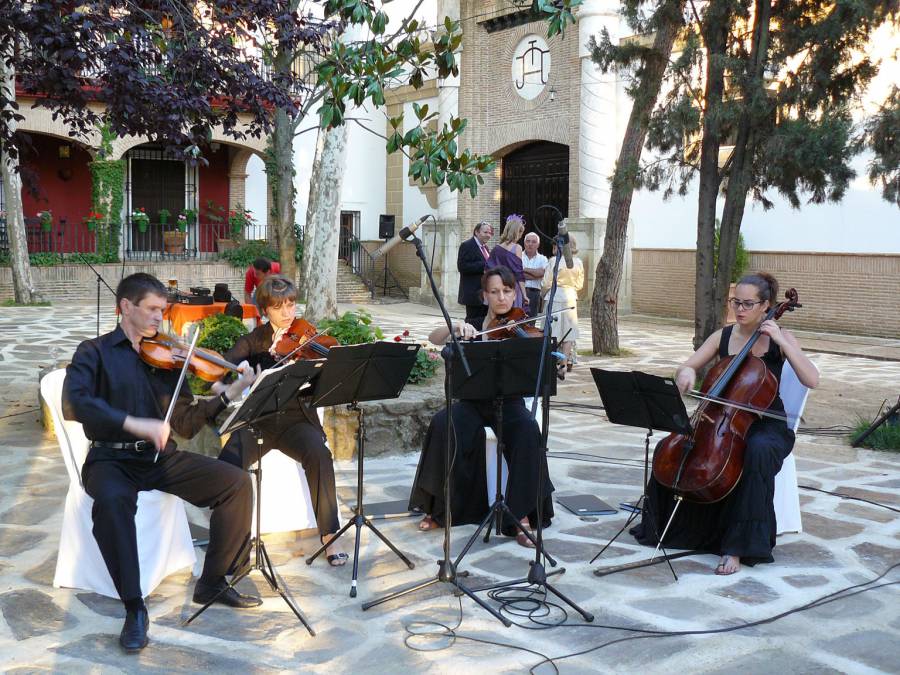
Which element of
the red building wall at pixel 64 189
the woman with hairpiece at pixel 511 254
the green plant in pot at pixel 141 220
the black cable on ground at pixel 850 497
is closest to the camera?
the black cable on ground at pixel 850 497

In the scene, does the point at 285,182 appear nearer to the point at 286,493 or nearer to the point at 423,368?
the point at 423,368

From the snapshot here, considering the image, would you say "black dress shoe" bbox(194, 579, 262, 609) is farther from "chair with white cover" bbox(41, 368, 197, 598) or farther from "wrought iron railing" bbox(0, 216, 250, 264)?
"wrought iron railing" bbox(0, 216, 250, 264)

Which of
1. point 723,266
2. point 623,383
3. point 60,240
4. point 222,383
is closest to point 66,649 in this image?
point 222,383

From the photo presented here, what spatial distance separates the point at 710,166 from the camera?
10469 millimetres

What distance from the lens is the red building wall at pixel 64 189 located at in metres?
23.7

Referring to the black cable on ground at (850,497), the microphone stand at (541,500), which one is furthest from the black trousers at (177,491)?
the black cable on ground at (850,497)

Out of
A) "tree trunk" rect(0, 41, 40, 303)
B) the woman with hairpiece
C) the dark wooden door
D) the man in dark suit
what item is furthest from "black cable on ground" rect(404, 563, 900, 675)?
the dark wooden door

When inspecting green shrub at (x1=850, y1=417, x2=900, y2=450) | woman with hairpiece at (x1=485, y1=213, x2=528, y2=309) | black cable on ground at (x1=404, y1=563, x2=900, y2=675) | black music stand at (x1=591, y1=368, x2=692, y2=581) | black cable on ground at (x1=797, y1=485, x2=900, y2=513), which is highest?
woman with hairpiece at (x1=485, y1=213, x2=528, y2=309)

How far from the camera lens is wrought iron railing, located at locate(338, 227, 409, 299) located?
24528mm

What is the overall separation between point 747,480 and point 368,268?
20.1m

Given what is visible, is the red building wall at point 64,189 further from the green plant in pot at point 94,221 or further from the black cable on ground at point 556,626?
the black cable on ground at point 556,626

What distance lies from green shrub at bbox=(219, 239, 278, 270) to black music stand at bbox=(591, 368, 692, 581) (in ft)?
60.7

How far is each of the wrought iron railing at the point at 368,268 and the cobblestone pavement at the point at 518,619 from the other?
57.3 ft

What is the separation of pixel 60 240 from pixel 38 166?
2.38 metres
